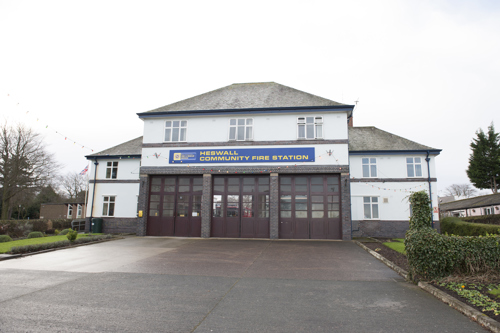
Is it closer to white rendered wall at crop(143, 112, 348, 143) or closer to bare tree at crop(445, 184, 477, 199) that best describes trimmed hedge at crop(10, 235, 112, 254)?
white rendered wall at crop(143, 112, 348, 143)

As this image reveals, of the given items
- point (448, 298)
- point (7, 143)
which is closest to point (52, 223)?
point (7, 143)

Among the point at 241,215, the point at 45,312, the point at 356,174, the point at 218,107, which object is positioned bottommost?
the point at 45,312

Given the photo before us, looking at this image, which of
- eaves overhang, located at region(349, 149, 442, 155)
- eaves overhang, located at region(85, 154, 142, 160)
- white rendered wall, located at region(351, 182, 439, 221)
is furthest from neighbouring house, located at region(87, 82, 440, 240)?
eaves overhang, located at region(85, 154, 142, 160)

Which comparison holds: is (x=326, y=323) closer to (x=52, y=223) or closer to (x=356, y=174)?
(x=356, y=174)

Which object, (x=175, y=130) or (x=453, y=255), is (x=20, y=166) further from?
(x=453, y=255)

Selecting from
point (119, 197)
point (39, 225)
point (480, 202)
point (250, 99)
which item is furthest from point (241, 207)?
point (480, 202)

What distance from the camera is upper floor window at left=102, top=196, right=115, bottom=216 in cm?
2270

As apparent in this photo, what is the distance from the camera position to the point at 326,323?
183 inches

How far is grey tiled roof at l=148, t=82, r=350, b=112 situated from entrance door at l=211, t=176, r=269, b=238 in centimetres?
449

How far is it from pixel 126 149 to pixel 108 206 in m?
4.54

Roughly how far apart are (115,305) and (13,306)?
5.44ft

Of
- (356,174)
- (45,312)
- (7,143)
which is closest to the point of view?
(45,312)

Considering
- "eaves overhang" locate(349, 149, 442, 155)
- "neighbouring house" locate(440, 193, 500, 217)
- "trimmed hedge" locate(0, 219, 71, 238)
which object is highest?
"eaves overhang" locate(349, 149, 442, 155)

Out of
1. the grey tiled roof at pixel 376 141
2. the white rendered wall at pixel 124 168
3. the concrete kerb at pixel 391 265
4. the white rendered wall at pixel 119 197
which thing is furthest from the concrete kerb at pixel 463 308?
the white rendered wall at pixel 124 168
